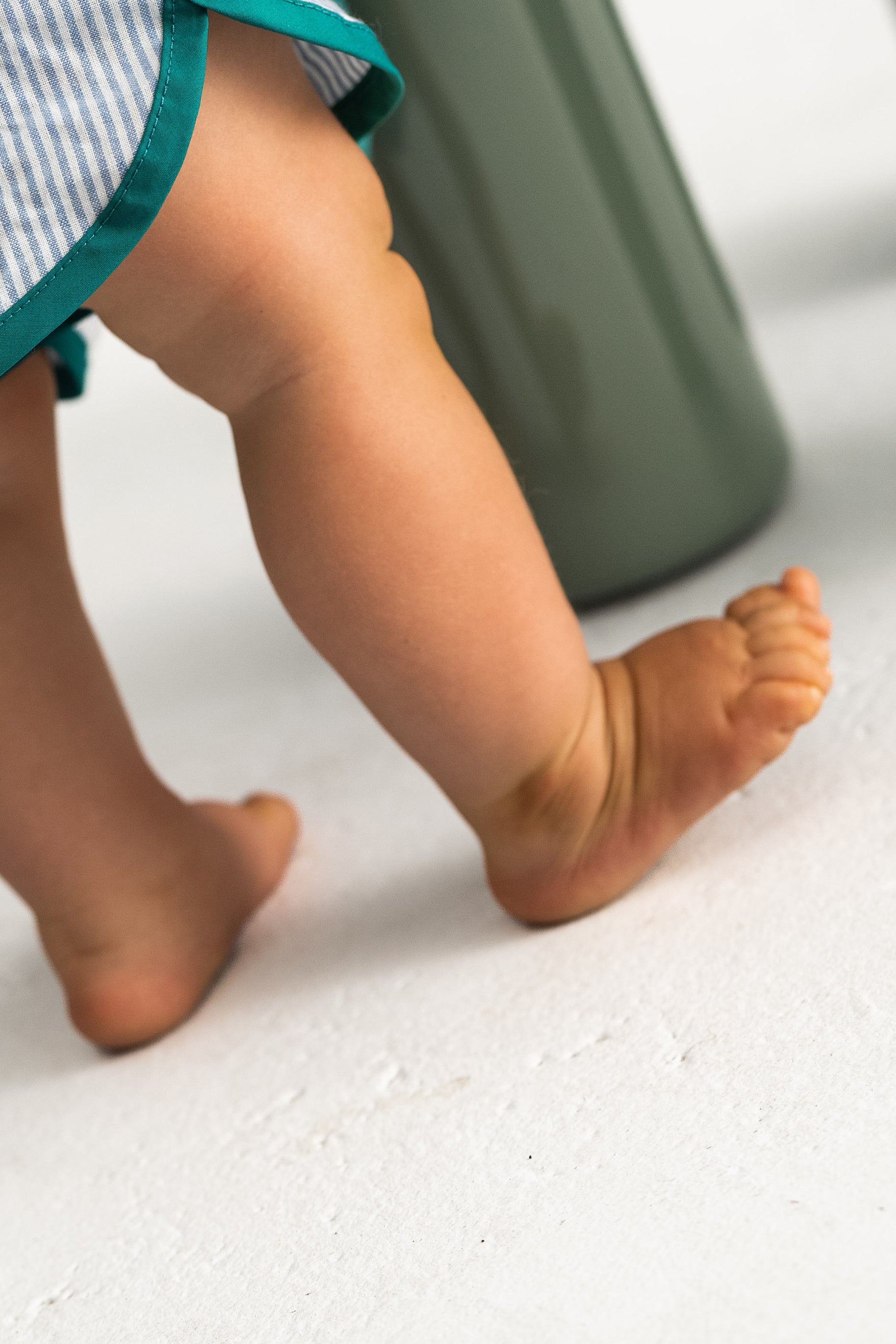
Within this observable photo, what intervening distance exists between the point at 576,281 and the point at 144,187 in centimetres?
43

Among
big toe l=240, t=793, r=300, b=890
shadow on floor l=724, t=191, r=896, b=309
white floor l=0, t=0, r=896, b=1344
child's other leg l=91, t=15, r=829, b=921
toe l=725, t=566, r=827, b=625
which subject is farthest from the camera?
shadow on floor l=724, t=191, r=896, b=309

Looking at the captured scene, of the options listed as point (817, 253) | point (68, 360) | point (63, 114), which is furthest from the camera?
point (817, 253)

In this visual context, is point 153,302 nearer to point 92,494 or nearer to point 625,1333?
point 625,1333

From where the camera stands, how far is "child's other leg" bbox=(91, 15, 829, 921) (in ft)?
1.78

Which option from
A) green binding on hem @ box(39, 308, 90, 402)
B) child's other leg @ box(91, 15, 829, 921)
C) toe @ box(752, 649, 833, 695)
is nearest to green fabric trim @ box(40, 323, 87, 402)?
green binding on hem @ box(39, 308, 90, 402)

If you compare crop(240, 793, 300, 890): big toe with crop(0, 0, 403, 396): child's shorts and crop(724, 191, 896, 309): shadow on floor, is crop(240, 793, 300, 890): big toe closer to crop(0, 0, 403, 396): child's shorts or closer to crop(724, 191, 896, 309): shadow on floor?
crop(0, 0, 403, 396): child's shorts

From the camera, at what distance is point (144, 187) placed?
1.64 ft

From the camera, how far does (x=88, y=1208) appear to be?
56 cm

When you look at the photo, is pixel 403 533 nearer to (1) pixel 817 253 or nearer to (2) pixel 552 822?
(2) pixel 552 822

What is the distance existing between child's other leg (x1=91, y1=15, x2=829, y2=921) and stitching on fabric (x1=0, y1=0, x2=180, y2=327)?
0.09ft

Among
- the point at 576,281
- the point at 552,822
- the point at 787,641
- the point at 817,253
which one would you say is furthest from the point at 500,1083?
the point at 817,253

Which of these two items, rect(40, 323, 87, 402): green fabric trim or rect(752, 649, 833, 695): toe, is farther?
rect(40, 323, 87, 402): green fabric trim

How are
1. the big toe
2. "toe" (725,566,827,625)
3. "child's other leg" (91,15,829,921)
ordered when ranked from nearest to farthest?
"child's other leg" (91,15,829,921) → "toe" (725,566,827,625) → the big toe

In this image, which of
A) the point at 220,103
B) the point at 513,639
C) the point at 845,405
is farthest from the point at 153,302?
the point at 845,405
